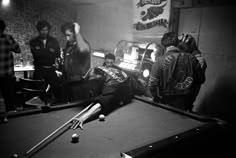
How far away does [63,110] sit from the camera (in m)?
2.41

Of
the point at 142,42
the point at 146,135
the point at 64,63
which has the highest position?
the point at 142,42

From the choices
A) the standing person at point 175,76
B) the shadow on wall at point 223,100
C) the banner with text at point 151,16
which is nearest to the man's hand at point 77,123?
the standing person at point 175,76

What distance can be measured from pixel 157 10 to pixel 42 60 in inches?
96.8

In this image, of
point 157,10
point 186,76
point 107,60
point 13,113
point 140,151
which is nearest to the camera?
point 140,151

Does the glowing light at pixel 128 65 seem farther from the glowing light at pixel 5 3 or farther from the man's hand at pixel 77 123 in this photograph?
the glowing light at pixel 5 3

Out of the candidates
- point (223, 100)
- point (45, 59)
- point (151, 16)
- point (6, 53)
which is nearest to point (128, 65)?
point (151, 16)

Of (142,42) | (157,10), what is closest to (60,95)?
(142,42)

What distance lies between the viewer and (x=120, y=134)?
185 centimetres

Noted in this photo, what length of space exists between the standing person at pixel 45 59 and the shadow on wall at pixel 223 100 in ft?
9.27

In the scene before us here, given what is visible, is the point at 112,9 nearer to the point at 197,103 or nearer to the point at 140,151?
the point at 197,103

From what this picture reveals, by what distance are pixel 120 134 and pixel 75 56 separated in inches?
117

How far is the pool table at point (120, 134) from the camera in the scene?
151 centimetres

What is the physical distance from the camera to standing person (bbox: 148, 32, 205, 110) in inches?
109

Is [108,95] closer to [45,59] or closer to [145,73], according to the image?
[145,73]
